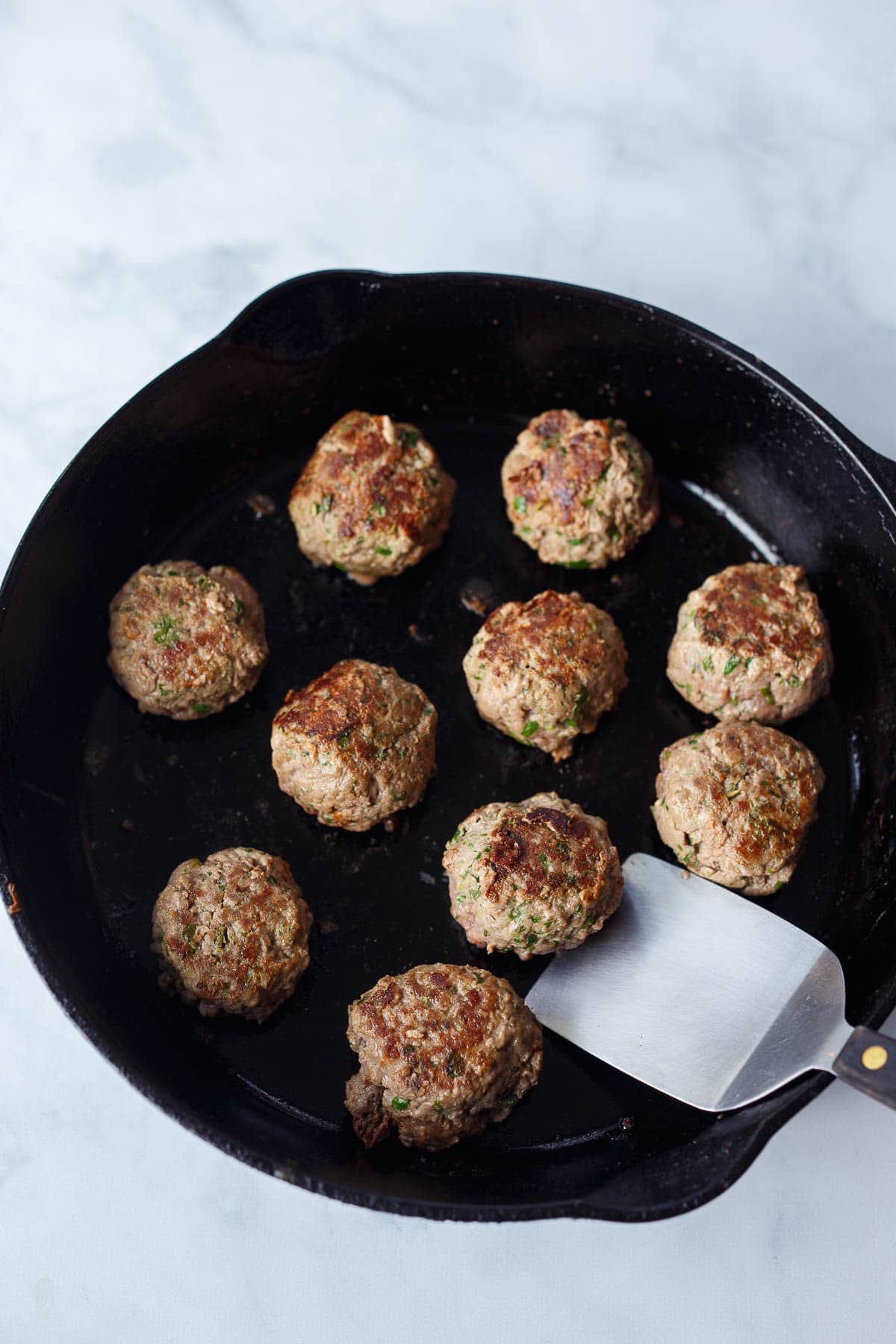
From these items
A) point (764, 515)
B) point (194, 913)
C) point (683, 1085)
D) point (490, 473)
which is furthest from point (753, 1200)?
point (490, 473)

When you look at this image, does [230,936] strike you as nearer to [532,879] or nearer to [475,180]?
[532,879]

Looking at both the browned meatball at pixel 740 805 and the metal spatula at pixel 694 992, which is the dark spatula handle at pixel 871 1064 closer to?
the metal spatula at pixel 694 992

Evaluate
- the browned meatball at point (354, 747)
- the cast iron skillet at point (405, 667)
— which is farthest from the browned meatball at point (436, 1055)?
the browned meatball at point (354, 747)

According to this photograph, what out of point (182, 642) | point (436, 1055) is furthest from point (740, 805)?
point (182, 642)

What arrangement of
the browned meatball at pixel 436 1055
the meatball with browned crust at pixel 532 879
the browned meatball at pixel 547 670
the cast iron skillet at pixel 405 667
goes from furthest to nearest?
the browned meatball at pixel 547 670 → the cast iron skillet at pixel 405 667 → the meatball with browned crust at pixel 532 879 → the browned meatball at pixel 436 1055

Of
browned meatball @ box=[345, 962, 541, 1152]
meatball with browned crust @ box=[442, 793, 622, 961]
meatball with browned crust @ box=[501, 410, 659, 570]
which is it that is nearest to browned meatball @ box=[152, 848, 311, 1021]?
browned meatball @ box=[345, 962, 541, 1152]

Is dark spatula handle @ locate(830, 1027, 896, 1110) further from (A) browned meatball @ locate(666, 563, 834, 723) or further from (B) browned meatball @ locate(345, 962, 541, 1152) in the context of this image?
(A) browned meatball @ locate(666, 563, 834, 723)
